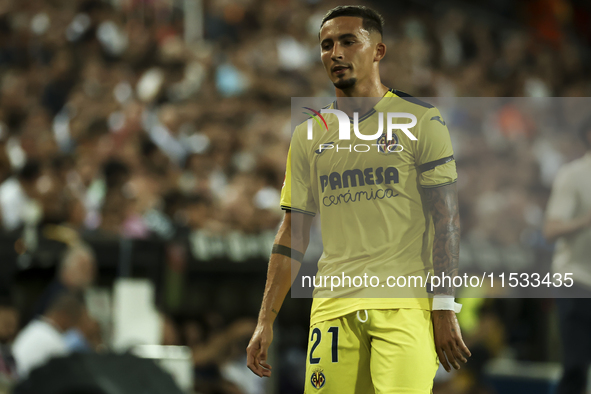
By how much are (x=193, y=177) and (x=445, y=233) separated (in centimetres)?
507

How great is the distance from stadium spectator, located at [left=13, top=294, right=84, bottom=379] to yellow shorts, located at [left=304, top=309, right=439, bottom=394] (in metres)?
2.77

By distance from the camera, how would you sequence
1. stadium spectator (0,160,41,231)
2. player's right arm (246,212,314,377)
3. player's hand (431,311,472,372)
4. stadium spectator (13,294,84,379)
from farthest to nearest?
stadium spectator (0,160,41,231), stadium spectator (13,294,84,379), player's right arm (246,212,314,377), player's hand (431,311,472,372)

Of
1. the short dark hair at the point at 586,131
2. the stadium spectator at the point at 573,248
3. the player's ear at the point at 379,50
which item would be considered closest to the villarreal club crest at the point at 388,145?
the player's ear at the point at 379,50

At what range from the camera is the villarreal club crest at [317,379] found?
8.43 feet

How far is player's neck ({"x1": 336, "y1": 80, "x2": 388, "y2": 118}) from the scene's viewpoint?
264 centimetres

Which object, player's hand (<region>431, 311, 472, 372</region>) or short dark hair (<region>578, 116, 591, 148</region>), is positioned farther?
short dark hair (<region>578, 116, 591, 148</region>)

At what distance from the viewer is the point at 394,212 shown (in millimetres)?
2576

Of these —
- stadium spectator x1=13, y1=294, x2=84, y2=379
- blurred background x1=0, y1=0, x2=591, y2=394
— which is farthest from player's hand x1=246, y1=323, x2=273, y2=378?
stadium spectator x1=13, y1=294, x2=84, y2=379

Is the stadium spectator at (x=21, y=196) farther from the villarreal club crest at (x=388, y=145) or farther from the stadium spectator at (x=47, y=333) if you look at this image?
the villarreal club crest at (x=388, y=145)

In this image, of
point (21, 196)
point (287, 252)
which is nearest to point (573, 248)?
point (287, 252)

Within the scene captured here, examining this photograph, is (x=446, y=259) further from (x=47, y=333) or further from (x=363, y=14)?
(x=47, y=333)

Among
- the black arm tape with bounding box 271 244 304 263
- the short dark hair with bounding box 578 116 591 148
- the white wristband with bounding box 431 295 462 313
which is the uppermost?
the short dark hair with bounding box 578 116 591 148

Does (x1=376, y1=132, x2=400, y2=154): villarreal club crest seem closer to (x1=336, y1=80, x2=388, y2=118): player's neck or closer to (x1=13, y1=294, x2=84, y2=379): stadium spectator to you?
(x1=336, y1=80, x2=388, y2=118): player's neck

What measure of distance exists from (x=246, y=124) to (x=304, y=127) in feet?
17.9
